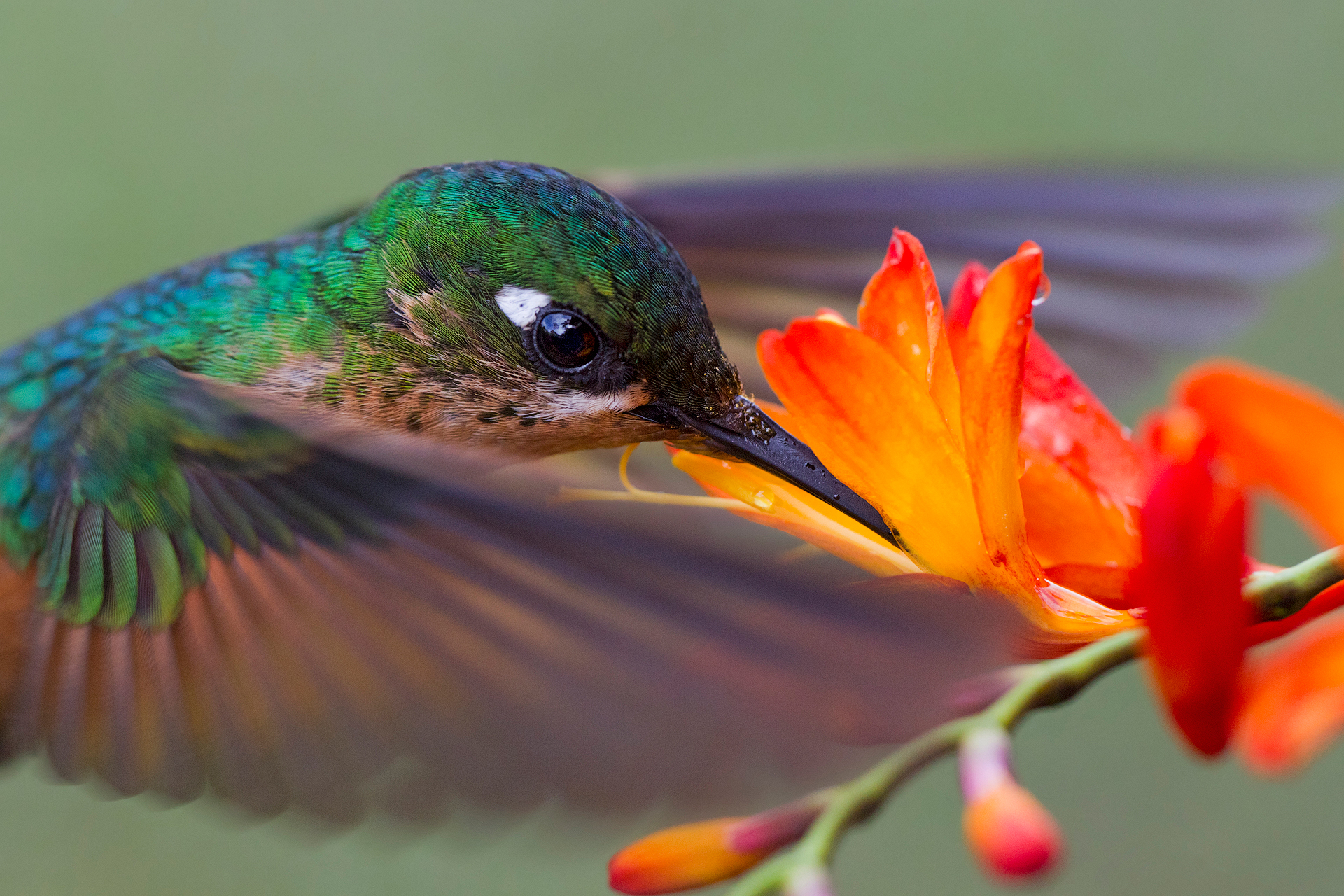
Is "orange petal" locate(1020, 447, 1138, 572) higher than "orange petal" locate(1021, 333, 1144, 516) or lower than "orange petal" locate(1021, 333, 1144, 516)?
lower

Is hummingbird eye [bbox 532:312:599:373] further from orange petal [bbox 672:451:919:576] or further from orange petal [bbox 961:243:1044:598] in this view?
orange petal [bbox 961:243:1044:598]

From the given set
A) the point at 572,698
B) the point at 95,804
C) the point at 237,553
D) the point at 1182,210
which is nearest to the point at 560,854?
the point at 572,698

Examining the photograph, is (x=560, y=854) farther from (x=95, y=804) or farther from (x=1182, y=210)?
(x=95, y=804)

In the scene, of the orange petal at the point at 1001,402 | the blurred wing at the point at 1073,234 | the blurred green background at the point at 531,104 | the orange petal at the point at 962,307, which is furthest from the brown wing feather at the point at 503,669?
the blurred green background at the point at 531,104

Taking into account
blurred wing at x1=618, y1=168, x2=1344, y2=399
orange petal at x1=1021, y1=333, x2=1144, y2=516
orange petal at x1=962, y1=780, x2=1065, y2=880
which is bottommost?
orange petal at x1=962, y1=780, x2=1065, y2=880

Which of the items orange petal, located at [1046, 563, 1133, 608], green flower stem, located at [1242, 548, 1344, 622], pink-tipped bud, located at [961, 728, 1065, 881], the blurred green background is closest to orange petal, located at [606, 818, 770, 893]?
pink-tipped bud, located at [961, 728, 1065, 881]

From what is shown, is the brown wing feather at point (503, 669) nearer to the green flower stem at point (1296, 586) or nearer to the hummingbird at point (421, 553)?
the hummingbird at point (421, 553)

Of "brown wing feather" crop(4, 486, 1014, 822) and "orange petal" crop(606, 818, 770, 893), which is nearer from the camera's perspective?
"brown wing feather" crop(4, 486, 1014, 822)
